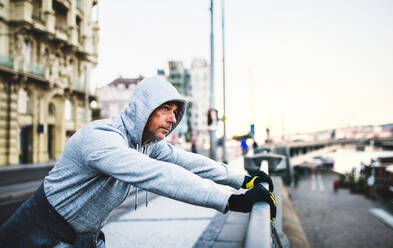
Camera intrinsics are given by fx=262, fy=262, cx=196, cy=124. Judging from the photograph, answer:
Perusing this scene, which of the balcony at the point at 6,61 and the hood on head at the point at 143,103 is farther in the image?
the balcony at the point at 6,61

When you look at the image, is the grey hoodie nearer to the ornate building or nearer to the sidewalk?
the sidewalk

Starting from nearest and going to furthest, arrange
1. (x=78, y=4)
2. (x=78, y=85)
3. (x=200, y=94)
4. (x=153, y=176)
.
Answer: (x=153, y=176)
(x=78, y=4)
(x=78, y=85)
(x=200, y=94)

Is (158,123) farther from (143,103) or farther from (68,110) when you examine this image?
(68,110)

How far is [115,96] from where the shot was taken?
5803 cm

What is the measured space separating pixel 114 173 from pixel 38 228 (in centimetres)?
48

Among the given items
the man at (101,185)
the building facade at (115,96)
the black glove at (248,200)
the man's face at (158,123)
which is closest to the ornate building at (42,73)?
the man's face at (158,123)

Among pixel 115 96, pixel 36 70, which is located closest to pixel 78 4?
pixel 36 70

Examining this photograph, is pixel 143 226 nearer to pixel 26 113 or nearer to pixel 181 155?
pixel 181 155

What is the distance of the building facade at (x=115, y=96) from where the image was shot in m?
56.9

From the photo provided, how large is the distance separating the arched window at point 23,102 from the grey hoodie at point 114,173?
20215mm

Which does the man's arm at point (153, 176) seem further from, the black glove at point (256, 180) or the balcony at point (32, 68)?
the balcony at point (32, 68)

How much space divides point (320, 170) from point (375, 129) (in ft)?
96.2

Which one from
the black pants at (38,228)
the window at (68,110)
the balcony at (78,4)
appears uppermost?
the balcony at (78,4)

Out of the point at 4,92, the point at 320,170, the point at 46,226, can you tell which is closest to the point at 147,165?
the point at 46,226
